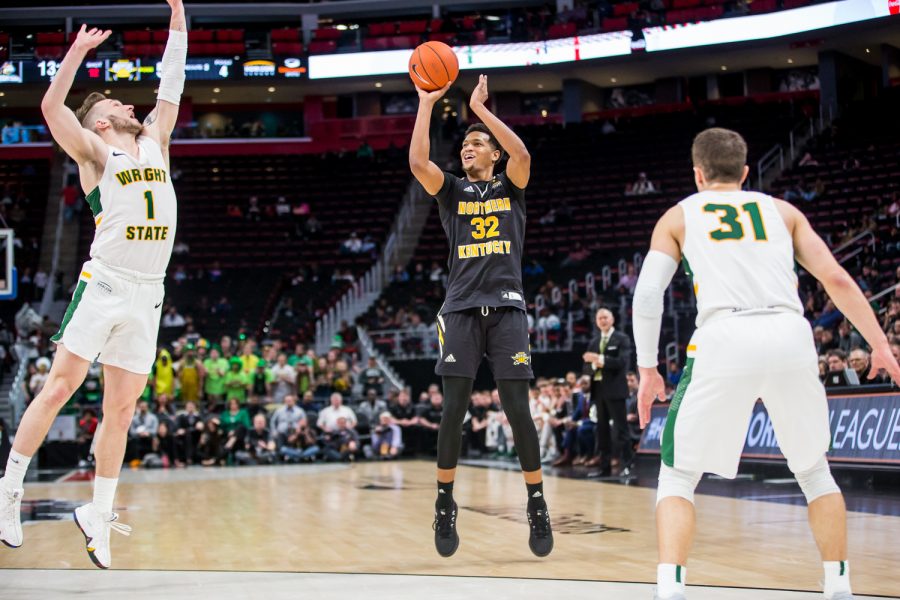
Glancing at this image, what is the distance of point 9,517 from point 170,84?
2316 mm

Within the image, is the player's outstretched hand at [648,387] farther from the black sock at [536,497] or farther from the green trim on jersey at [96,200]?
the green trim on jersey at [96,200]

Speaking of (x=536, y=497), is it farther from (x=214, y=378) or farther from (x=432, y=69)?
(x=214, y=378)

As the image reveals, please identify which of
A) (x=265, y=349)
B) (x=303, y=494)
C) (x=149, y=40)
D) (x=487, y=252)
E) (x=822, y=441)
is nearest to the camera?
(x=822, y=441)

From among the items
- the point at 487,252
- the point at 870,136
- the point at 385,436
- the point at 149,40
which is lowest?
the point at 385,436

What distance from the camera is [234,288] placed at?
87.2 feet

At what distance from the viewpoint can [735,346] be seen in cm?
381

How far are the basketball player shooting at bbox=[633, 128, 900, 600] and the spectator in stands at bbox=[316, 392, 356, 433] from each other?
13667mm

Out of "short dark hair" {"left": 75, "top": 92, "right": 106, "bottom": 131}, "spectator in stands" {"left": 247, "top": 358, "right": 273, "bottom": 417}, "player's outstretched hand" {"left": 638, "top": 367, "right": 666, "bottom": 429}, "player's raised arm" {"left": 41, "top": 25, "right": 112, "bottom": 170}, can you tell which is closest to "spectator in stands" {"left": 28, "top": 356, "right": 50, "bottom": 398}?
"spectator in stands" {"left": 247, "top": 358, "right": 273, "bottom": 417}

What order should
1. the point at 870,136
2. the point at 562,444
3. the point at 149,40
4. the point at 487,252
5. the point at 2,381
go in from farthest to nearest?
→ the point at 149,40
the point at 870,136
the point at 2,381
the point at 562,444
the point at 487,252

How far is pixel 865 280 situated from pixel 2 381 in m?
16.3

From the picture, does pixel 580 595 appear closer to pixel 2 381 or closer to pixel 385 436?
pixel 385 436

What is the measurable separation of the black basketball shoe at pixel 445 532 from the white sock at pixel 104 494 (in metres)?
1.66

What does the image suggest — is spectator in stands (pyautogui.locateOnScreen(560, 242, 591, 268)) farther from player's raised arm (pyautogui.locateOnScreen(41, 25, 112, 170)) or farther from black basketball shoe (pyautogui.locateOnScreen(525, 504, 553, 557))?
player's raised arm (pyautogui.locateOnScreen(41, 25, 112, 170))

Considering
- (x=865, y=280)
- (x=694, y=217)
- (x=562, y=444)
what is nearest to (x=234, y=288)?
(x=562, y=444)
